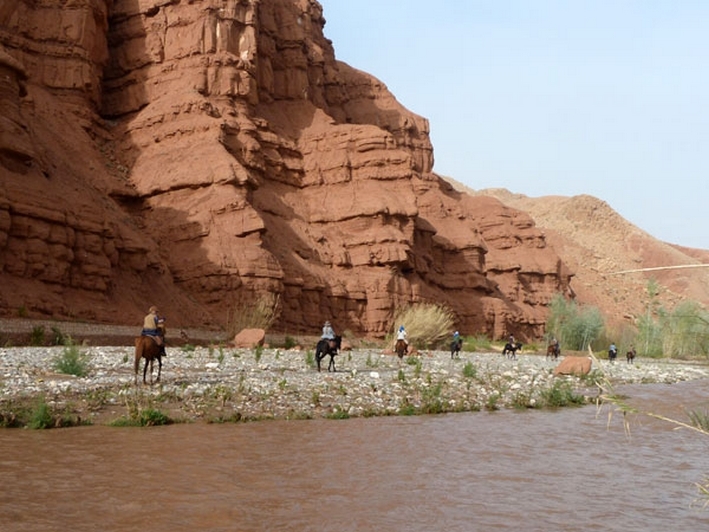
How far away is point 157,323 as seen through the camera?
15.8 meters

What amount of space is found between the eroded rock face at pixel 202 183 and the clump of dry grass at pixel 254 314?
2.16 ft

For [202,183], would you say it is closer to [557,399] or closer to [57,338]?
[57,338]

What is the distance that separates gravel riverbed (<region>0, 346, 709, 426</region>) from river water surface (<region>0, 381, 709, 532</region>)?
39.4 inches

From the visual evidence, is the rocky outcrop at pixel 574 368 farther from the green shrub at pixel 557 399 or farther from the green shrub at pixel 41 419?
the green shrub at pixel 41 419

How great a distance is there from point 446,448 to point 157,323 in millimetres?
6998

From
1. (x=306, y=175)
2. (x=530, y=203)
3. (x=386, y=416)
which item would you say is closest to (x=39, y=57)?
(x=306, y=175)

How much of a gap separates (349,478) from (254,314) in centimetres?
2727

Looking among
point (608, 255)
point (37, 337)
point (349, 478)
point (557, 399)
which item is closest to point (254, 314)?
point (37, 337)

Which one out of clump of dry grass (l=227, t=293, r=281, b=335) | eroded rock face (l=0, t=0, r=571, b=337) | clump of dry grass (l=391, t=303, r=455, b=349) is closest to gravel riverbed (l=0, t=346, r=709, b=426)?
clump of dry grass (l=227, t=293, r=281, b=335)

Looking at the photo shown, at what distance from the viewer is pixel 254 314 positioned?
36219 mm

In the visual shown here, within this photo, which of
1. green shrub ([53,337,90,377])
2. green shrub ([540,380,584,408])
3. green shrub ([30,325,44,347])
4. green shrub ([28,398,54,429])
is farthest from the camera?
green shrub ([30,325,44,347])

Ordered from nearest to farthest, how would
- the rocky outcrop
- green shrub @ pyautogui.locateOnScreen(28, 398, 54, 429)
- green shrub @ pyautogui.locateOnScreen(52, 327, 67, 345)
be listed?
1. green shrub @ pyautogui.locateOnScreen(28, 398, 54, 429)
2. green shrub @ pyautogui.locateOnScreen(52, 327, 67, 345)
3. the rocky outcrop

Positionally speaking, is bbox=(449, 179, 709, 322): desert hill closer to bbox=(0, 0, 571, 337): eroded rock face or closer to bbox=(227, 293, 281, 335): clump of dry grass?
bbox=(0, 0, 571, 337): eroded rock face

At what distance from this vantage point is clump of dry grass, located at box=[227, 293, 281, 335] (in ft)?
117
